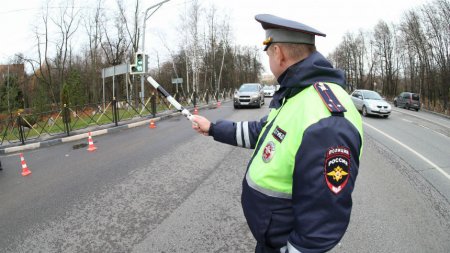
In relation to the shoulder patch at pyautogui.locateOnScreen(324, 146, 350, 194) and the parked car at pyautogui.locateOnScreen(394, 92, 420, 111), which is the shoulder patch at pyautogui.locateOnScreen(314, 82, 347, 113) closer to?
the shoulder patch at pyautogui.locateOnScreen(324, 146, 350, 194)

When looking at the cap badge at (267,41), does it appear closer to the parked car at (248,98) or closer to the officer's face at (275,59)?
the officer's face at (275,59)

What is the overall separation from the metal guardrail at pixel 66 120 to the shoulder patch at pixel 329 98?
12.9 metres

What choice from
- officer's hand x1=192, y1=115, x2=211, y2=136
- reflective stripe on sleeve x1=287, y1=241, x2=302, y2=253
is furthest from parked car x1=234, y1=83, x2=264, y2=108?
reflective stripe on sleeve x1=287, y1=241, x2=302, y2=253

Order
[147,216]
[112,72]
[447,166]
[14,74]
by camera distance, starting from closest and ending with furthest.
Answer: [147,216], [447,166], [112,72], [14,74]

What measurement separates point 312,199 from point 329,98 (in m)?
0.45

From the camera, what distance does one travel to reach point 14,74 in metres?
53.7

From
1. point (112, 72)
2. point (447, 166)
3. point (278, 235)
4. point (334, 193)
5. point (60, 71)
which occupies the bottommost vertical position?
point (447, 166)

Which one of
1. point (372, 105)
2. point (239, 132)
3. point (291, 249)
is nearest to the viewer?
Result: point (291, 249)

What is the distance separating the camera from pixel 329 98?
1402 millimetres

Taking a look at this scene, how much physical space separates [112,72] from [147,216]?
14471mm

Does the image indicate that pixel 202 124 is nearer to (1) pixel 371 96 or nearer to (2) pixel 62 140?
(2) pixel 62 140

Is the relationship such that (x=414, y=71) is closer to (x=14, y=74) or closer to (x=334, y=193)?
(x=334, y=193)

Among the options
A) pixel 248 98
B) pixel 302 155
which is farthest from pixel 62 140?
pixel 248 98

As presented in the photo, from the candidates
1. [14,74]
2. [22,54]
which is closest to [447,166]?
[22,54]
